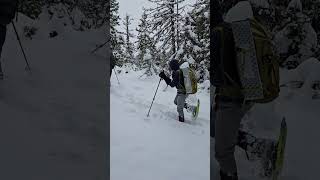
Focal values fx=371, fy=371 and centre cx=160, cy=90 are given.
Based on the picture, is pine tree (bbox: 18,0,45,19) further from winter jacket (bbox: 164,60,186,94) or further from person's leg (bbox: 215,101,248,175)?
winter jacket (bbox: 164,60,186,94)

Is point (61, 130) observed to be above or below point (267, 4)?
below

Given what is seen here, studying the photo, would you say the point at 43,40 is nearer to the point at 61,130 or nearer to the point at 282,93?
the point at 61,130

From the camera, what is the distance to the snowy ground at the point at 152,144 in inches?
165

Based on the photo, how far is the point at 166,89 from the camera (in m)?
8.84

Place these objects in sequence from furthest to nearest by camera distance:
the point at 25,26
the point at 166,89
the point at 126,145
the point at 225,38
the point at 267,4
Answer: the point at 166,89
the point at 126,145
the point at 267,4
the point at 25,26
the point at 225,38

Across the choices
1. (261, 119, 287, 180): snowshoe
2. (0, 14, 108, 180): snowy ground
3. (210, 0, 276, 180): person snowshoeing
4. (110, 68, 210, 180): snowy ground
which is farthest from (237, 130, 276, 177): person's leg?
(0, 14, 108, 180): snowy ground

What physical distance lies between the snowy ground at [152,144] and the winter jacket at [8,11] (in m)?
1.86

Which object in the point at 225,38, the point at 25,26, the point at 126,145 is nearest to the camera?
the point at 225,38

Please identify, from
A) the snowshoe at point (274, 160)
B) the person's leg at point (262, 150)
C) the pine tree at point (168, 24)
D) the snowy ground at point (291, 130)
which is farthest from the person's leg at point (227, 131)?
the pine tree at point (168, 24)

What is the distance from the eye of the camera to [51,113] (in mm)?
3859

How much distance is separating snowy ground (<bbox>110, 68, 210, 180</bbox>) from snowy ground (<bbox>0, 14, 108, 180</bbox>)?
1.43 feet

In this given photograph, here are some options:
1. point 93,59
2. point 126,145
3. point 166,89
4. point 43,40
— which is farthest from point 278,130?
point 166,89

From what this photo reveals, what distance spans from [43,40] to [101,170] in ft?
4.84

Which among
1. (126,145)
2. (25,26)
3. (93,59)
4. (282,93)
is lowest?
(126,145)
